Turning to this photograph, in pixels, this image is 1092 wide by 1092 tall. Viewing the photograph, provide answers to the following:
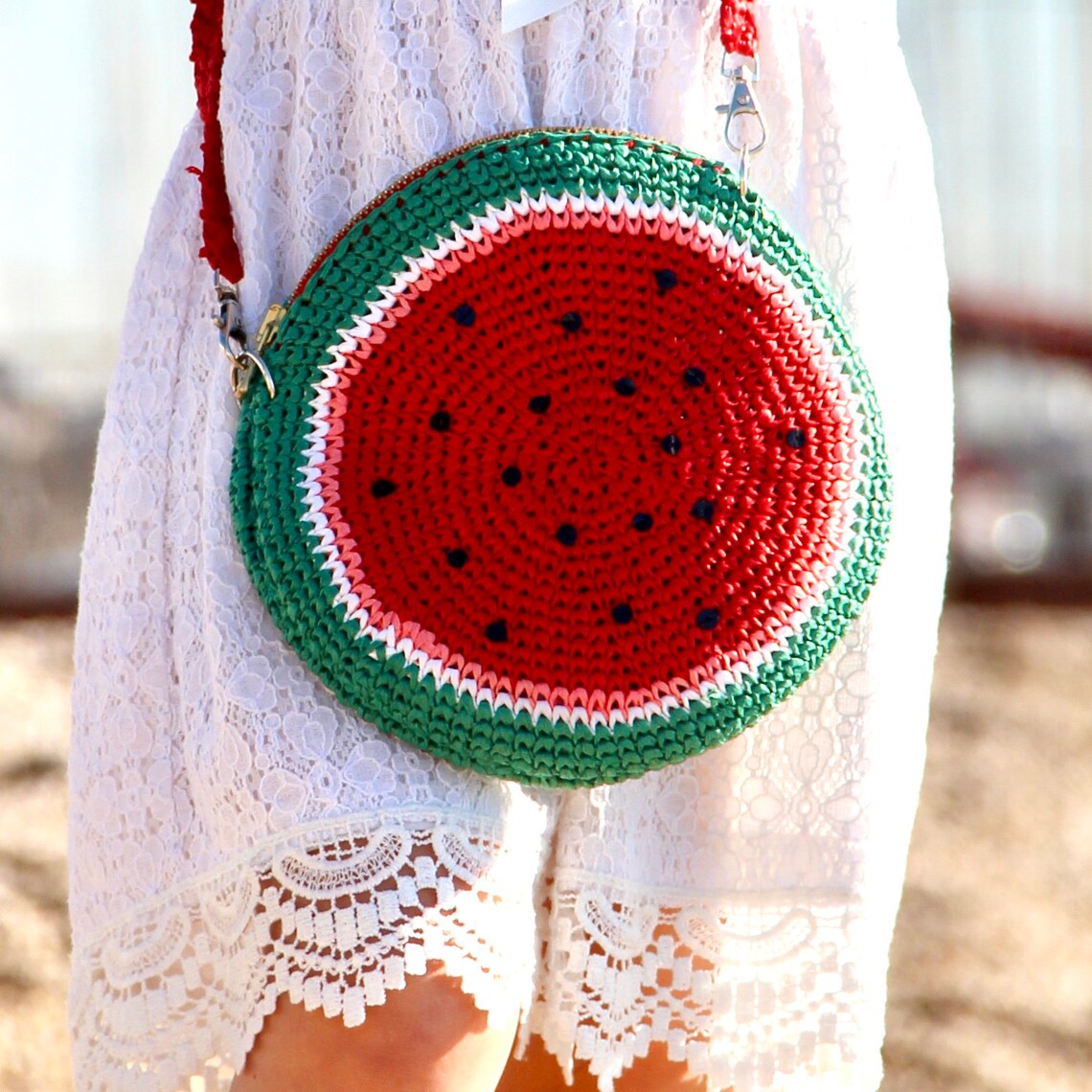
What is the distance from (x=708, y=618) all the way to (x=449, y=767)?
21 centimetres

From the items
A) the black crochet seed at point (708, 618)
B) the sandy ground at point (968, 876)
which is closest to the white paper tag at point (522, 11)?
the black crochet seed at point (708, 618)

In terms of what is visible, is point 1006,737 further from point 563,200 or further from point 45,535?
point 563,200

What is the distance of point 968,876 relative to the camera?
9.22 feet

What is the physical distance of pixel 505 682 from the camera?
994 millimetres

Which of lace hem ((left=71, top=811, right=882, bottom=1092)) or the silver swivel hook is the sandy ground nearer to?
lace hem ((left=71, top=811, right=882, bottom=1092))

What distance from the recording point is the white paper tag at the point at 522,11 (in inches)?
39.5

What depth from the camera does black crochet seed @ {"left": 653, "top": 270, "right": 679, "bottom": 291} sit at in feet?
3.28

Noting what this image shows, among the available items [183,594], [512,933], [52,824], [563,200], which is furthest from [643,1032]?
[52,824]

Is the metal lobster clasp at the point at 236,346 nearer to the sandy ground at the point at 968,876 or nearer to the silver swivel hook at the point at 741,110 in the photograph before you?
the silver swivel hook at the point at 741,110

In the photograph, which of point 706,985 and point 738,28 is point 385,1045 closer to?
point 706,985

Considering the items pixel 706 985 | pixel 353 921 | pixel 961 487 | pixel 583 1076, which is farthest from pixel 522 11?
pixel 961 487

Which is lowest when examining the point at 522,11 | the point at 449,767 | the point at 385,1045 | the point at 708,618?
the point at 385,1045

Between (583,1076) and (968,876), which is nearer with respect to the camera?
(583,1076)

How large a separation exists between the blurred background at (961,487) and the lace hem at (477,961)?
1.09 m
